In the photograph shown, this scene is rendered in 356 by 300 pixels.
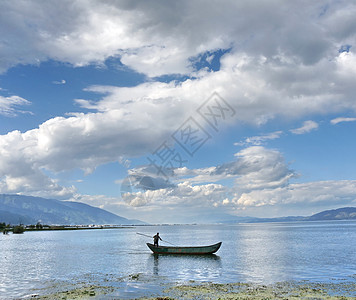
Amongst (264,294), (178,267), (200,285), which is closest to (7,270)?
→ (178,267)


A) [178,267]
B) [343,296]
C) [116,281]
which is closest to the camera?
[343,296]

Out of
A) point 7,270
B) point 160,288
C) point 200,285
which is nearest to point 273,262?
point 200,285

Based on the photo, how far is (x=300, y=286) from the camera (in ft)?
102

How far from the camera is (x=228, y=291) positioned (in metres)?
28.6

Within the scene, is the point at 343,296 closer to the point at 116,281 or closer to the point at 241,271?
the point at 241,271

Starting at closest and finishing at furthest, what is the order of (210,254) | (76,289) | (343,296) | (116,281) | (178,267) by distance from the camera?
(343,296)
(76,289)
(116,281)
(178,267)
(210,254)

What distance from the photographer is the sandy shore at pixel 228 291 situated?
86.7 ft

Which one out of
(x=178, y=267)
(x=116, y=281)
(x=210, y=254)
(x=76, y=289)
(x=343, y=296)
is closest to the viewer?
(x=343, y=296)

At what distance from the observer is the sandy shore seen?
86.7ft

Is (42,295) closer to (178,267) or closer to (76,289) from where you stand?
(76,289)

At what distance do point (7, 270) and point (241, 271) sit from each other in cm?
3293

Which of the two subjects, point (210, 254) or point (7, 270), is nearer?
point (7, 270)

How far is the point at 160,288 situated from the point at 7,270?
26512 millimetres

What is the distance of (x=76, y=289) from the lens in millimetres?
30297
